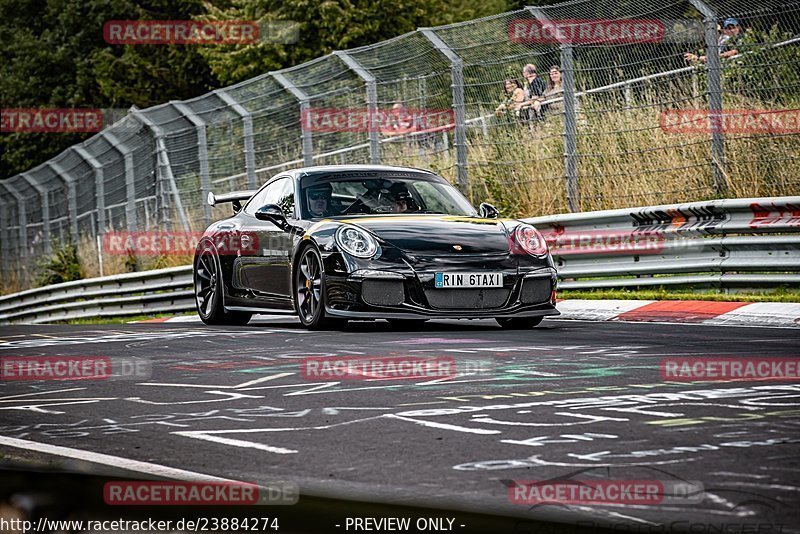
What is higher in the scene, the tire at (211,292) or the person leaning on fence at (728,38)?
the person leaning on fence at (728,38)

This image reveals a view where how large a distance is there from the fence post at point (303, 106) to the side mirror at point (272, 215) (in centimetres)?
687

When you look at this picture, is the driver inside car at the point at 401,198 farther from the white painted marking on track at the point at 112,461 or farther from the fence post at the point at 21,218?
the fence post at the point at 21,218

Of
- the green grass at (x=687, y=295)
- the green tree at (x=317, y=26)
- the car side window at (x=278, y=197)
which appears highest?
the green tree at (x=317, y=26)

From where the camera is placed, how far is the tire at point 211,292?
1321cm

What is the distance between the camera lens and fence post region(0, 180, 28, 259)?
3003 centimetres

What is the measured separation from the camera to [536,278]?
10.6 meters

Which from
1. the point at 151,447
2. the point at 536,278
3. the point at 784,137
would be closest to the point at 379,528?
the point at 151,447

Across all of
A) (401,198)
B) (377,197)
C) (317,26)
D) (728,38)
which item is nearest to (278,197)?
(377,197)

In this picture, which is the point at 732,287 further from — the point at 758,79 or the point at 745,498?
the point at 745,498

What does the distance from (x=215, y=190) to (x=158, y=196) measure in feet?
5.06

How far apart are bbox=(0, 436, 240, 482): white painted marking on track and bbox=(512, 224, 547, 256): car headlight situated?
5616 mm

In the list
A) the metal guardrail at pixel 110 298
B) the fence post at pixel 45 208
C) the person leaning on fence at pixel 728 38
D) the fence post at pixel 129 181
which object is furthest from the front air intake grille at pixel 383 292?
the fence post at pixel 45 208

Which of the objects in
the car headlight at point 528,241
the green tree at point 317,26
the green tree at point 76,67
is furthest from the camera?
the green tree at point 76,67

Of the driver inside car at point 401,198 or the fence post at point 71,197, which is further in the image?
the fence post at point 71,197
